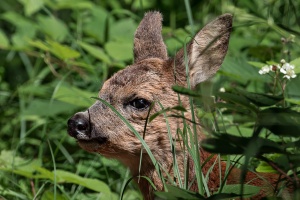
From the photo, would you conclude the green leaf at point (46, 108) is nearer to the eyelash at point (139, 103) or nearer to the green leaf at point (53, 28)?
the green leaf at point (53, 28)

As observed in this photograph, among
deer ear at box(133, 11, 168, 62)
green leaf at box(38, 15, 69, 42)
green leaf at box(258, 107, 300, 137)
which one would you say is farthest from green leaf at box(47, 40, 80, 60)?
green leaf at box(258, 107, 300, 137)

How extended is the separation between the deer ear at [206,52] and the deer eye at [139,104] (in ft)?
1.02

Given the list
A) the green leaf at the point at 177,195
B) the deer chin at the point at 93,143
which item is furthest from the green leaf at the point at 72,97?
the green leaf at the point at 177,195

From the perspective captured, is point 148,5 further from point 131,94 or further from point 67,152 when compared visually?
point 131,94

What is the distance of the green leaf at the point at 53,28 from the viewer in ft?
22.3

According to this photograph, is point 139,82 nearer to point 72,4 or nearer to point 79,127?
point 79,127

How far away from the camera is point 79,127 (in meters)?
4.12

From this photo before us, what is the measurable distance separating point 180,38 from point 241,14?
471 mm

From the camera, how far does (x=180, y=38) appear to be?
19.4 ft

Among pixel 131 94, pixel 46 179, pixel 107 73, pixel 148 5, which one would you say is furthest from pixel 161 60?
pixel 148 5

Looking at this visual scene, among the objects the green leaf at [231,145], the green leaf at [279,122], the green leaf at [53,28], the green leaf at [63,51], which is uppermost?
the green leaf at [279,122]

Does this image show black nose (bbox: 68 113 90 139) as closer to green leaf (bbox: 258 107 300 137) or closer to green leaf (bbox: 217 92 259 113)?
green leaf (bbox: 217 92 259 113)

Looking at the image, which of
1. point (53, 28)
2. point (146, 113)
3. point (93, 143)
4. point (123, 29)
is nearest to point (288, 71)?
point (146, 113)

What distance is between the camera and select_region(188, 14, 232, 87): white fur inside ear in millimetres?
4293
